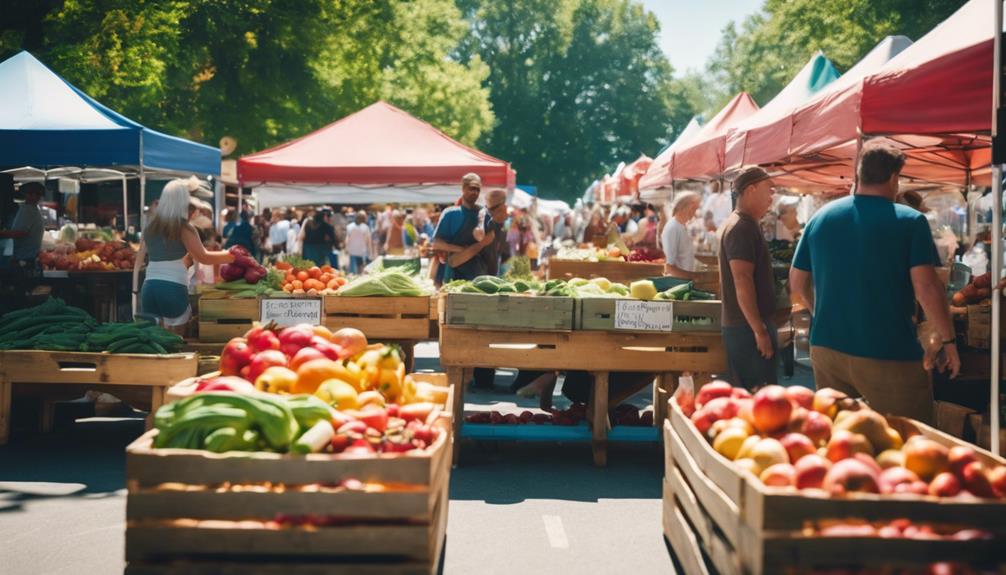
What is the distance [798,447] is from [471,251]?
21.6 ft

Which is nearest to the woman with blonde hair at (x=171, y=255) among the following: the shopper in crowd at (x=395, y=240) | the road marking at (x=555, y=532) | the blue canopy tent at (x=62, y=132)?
the blue canopy tent at (x=62, y=132)

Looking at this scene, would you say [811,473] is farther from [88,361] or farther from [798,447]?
[88,361]

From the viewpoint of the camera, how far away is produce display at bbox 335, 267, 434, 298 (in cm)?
921

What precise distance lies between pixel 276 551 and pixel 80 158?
7944 millimetres

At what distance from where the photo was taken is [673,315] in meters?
7.45

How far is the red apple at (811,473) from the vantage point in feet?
12.1

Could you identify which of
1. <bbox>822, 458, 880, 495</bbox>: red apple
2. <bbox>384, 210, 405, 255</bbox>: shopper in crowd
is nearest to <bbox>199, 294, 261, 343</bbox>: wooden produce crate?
<bbox>822, 458, 880, 495</bbox>: red apple

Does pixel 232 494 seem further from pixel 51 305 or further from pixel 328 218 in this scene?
pixel 328 218

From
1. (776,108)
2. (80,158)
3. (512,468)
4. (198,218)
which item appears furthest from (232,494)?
(776,108)

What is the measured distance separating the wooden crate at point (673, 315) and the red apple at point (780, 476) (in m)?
3.63

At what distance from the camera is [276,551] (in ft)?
12.4

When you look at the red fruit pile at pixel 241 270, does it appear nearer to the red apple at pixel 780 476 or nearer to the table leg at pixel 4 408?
the table leg at pixel 4 408

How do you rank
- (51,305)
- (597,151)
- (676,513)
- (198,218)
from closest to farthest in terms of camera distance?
1. (676,513)
2. (51,305)
3. (198,218)
4. (597,151)

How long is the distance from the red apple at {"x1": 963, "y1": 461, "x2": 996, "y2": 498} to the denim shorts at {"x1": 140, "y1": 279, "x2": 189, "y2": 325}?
6694 mm
